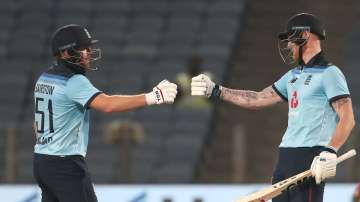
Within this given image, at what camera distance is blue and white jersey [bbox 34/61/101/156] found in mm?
7340

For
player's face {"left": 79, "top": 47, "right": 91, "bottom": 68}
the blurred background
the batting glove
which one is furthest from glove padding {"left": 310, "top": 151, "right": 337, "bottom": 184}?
the blurred background

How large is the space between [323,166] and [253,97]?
114cm

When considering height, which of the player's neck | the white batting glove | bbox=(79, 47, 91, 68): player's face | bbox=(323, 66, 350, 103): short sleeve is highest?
the player's neck

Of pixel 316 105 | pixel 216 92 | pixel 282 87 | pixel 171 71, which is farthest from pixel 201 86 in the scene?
pixel 171 71

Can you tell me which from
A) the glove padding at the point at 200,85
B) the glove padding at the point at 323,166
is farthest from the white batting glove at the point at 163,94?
the glove padding at the point at 323,166

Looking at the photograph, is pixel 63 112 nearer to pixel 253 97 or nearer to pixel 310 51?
pixel 253 97

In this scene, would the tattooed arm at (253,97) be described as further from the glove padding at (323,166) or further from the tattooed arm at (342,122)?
the glove padding at (323,166)

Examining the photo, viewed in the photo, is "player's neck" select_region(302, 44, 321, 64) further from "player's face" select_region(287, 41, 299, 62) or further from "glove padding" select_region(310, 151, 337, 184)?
"glove padding" select_region(310, 151, 337, 184)

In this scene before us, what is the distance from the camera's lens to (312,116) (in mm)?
7332

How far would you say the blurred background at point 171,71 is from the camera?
1362 centimetres

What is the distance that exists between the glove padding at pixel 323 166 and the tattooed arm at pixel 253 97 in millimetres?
830

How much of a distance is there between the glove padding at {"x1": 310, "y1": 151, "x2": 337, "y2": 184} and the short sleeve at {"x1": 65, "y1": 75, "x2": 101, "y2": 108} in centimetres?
141

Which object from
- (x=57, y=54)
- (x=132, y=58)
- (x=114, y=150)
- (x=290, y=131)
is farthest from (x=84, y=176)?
(x=132, y=58)

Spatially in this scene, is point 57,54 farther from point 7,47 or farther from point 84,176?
point 7,47
